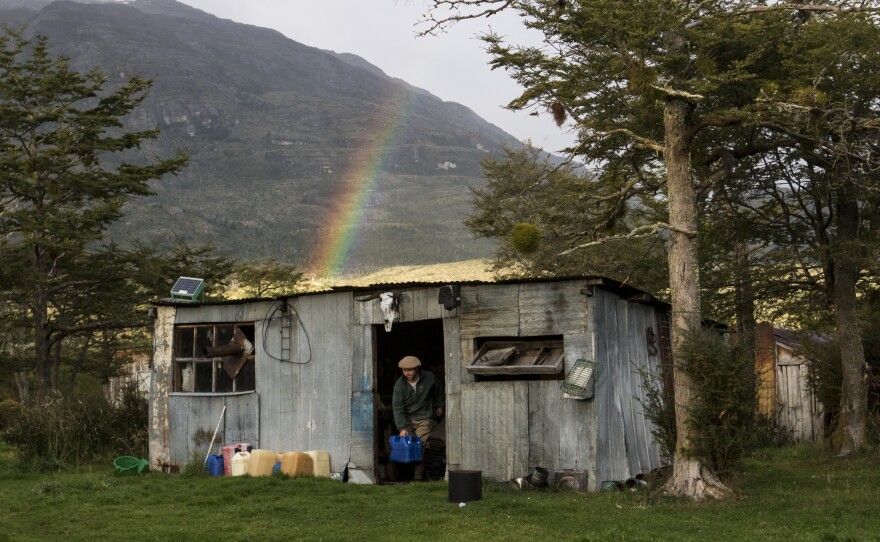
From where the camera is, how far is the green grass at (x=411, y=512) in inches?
406

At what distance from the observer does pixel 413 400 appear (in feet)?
49.6

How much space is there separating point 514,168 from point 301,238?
116 metres

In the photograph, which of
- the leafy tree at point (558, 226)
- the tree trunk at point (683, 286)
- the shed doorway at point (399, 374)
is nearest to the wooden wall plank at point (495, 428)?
the shed doorway at point (399, 374)

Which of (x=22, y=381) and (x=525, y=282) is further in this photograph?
(x=22, y=381)

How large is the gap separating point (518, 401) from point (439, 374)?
427cm

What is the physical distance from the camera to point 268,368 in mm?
16516

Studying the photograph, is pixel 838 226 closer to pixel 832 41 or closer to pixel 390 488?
pixel 832 41

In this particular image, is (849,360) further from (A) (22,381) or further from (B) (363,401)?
(A) (22,381)

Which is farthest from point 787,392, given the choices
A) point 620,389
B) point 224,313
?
point 224,313

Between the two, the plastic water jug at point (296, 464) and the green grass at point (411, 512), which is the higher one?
the plastic water jug at point (296, 464)

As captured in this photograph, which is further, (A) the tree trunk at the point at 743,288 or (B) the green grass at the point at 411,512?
(A) the tree trunk at the point at 743,288

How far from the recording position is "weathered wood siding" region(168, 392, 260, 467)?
1658cm

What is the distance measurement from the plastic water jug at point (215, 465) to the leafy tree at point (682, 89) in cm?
752

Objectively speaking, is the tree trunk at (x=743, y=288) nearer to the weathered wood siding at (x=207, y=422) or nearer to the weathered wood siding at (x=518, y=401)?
the weathered wood siding at (x=518, y=401)
